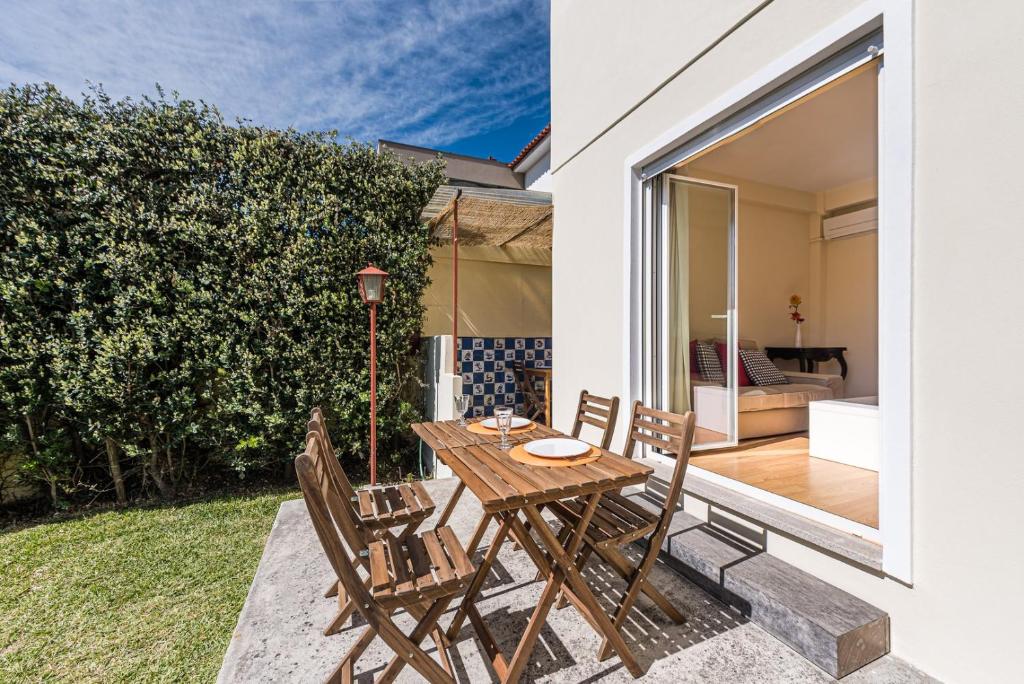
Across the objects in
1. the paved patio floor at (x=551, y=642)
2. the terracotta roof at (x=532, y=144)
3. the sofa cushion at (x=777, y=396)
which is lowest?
the paved patio floor at (x=551, y=642)

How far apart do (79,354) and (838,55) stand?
5814 mm

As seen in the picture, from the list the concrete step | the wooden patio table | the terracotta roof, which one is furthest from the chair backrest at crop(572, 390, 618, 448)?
the terracotta roof

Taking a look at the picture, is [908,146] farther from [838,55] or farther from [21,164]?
[21,164]

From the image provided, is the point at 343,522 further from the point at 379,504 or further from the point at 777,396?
the point at 777,396

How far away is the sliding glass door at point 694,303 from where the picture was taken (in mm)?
3391

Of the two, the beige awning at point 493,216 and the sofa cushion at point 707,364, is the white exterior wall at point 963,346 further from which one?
the beige awning at point 493,216

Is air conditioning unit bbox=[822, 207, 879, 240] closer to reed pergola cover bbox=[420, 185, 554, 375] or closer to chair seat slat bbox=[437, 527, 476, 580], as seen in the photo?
reed pergola cover bbox=[420, 185, 554, 375]

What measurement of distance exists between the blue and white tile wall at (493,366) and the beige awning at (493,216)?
143 centimetres

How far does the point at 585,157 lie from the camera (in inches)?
158

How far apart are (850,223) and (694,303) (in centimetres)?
452

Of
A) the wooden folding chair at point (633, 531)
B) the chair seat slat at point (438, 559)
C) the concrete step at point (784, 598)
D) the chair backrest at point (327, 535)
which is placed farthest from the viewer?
the wooden folding chair at point (633, 531)

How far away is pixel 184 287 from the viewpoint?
4066 millimetres

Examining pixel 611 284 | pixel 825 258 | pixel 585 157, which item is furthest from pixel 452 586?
pixel 825 258

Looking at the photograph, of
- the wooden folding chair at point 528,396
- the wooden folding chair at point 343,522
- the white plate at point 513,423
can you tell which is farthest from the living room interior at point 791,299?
the wooden folding chair at point 528,396
